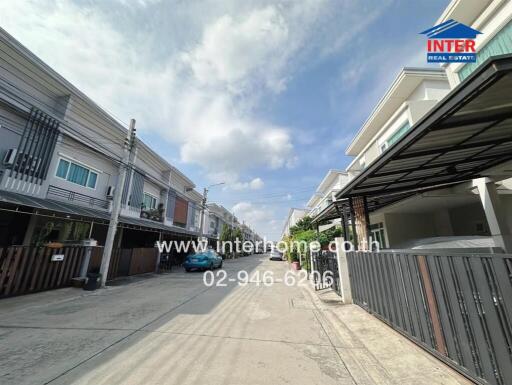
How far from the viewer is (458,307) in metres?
2.76

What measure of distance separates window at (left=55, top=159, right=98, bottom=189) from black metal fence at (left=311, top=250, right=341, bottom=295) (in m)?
12.7

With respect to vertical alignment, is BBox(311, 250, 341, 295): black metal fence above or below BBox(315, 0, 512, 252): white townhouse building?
below

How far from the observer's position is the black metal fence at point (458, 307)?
226cm

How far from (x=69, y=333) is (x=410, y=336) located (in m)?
6.22

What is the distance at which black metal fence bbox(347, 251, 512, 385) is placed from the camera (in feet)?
7.42

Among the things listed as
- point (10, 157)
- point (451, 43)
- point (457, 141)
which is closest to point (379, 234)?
point (451, 43)

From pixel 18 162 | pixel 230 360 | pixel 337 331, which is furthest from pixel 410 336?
pixel 18 162

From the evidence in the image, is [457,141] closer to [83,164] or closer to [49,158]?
[49,158]

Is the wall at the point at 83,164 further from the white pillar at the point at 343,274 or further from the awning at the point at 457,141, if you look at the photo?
the awning at the point at 457,141

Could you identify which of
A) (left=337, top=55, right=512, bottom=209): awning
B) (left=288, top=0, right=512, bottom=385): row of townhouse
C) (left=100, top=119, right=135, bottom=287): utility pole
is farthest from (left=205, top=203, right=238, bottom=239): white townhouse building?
(left=337, top=55, right=512, bottom=209): awning

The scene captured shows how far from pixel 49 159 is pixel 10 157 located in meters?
1.42

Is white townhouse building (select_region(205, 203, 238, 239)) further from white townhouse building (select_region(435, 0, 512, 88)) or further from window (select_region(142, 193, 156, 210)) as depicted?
white townhouse building (select_region(435, 0, 512, 88))

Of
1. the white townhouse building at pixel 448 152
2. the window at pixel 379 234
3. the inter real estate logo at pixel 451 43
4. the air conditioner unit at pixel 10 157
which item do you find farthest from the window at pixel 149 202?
the inter real estate logo at pixel 451 43

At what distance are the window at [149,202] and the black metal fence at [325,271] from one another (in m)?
13.9
